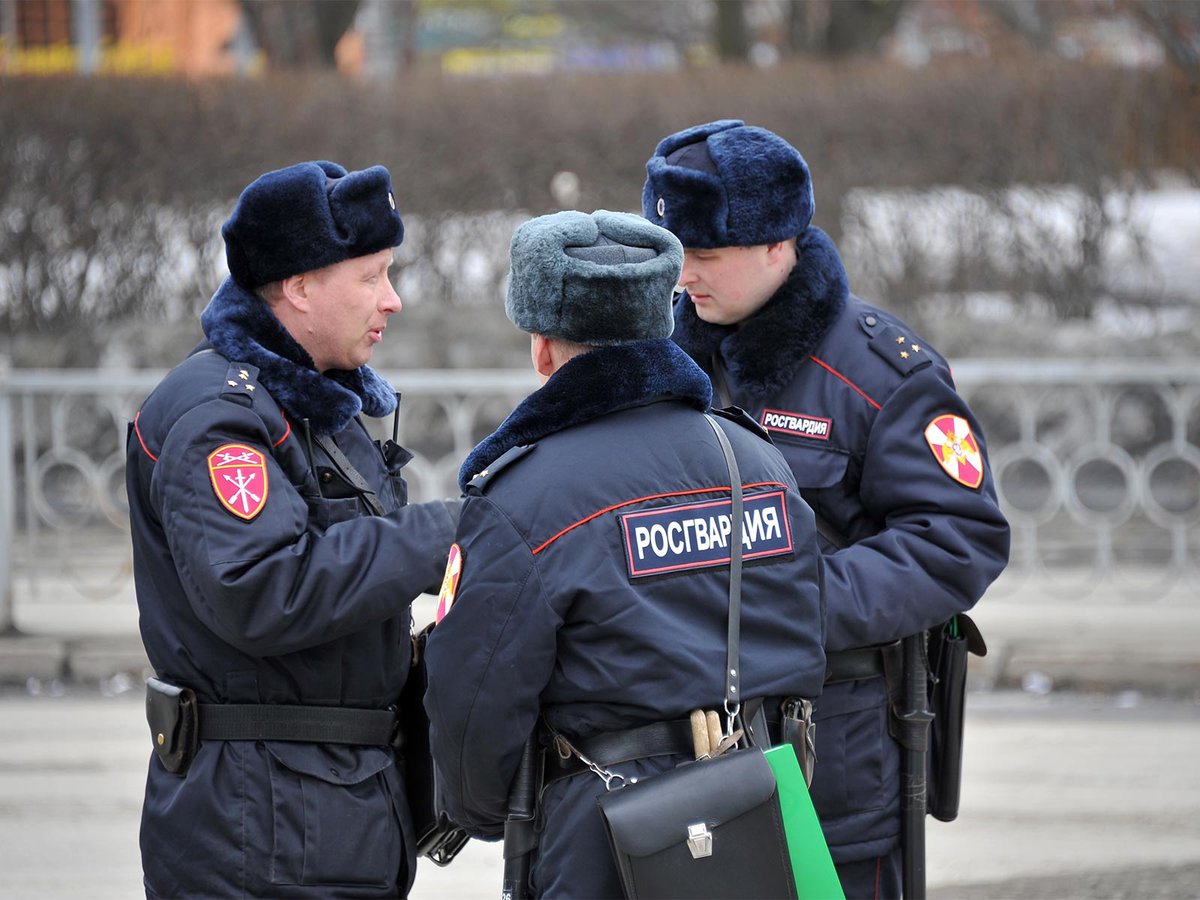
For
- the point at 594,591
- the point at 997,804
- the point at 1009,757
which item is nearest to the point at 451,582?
the point at 594,591

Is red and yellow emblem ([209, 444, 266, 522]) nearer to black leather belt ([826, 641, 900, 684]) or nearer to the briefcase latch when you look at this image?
the briefcase latch

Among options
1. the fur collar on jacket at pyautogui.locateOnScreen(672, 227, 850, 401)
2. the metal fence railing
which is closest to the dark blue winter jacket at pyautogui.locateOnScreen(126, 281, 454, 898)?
the fur collar on jacket at pyautogui.locateOnScreen(672, 227, 850, 401)

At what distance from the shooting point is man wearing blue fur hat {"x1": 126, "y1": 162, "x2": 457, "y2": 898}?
9.03 ft

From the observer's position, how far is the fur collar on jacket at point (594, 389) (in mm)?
2471

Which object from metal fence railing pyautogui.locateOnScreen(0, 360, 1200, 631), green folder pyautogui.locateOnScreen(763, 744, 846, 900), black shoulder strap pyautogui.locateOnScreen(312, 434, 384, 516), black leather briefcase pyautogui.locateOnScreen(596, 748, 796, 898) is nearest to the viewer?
black leather briefcase pyautogui.locateOnScreen(596, 748, 796, 898)

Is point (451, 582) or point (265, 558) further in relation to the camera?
point (265, 558)

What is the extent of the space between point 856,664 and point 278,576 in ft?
3.83

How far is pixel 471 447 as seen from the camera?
26.4ft

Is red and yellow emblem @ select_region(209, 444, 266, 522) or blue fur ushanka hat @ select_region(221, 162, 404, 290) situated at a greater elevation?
blue fur ushanka hat @ select_region(221, 162, 404, 290)

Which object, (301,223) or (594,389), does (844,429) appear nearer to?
(594,389)

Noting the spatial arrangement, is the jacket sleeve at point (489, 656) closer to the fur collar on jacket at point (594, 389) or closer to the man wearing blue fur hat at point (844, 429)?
the fur collar on jacket at point (594, 389)

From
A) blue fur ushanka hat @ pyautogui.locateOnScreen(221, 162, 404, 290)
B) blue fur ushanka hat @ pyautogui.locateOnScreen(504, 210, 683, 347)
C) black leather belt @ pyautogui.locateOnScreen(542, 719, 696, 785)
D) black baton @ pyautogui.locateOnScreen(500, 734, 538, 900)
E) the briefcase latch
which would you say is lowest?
black baton @ pyautogui.locateOnScreen(500, 734, 538, 900)

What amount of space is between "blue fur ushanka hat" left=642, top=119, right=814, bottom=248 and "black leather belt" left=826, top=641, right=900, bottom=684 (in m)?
0.86

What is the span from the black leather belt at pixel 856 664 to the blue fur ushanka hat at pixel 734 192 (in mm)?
857
